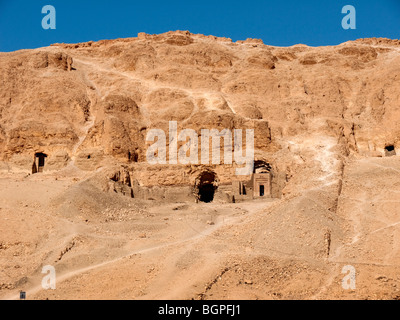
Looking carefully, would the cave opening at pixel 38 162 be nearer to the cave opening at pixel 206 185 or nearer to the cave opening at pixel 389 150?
the cave opening at pixel 206 185

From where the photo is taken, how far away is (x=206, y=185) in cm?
2988

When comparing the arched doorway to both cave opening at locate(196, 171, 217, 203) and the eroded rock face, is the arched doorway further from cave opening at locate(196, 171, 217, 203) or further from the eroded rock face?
the eroded rock face

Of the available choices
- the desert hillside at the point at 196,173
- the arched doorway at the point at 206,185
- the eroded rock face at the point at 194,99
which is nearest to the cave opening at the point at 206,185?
the arched doorway at the point at 206,185

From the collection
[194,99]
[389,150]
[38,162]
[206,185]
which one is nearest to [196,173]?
[206,185]

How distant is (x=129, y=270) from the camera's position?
10.6m

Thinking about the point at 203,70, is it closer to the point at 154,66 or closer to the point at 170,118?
the point at 154,66

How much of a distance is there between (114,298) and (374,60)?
151 feet

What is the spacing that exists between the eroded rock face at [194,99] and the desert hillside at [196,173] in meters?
0.17

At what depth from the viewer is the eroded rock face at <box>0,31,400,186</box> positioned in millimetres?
28734

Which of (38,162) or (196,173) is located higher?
(38,162)

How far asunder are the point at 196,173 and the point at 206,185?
2.68 meters

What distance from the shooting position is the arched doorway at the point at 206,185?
27925 mm

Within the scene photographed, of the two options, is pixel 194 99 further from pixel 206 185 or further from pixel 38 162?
pixel 38 162

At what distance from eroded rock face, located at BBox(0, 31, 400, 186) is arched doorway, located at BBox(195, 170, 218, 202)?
49.1 inches
